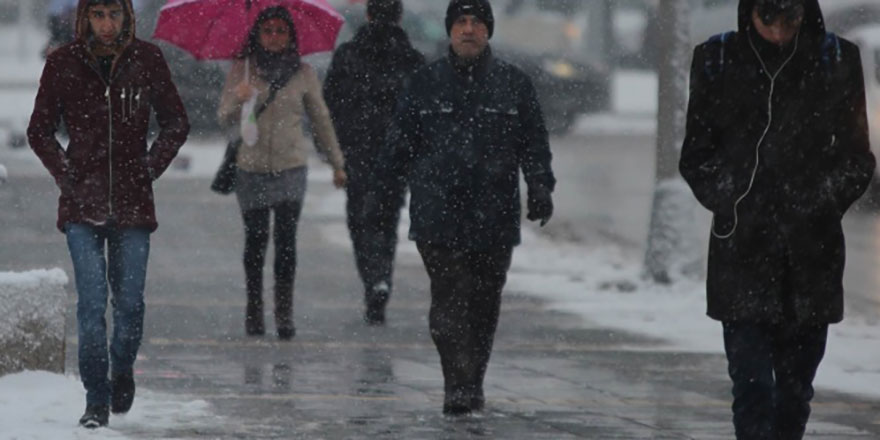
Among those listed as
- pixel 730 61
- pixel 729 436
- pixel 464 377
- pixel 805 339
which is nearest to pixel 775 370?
pixel 805 339

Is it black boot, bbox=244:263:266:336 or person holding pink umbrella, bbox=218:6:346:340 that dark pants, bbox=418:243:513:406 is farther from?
black boot, bbox=244:263:266:336

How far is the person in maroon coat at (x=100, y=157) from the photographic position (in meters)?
7.80

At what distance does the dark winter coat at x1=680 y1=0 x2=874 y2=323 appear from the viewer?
6488mm

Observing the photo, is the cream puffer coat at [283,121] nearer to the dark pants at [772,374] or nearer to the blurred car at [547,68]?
the dark pants at [772,374]

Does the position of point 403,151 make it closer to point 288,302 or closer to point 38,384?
point 38,384

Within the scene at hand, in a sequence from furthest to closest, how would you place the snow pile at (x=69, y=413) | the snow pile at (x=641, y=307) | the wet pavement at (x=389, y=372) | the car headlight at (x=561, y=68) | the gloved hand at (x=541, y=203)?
the car headlight at (x=561, y=68) < the snow pile at (x=641, y=307) < the gloved hand at (x=541, y=203) < the wet pavement at (x=389, y=372) < the snow pile at (x=69, y=413)

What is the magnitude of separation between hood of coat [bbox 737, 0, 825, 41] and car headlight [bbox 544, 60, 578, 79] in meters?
23.5

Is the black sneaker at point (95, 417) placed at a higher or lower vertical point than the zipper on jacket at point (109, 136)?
lower

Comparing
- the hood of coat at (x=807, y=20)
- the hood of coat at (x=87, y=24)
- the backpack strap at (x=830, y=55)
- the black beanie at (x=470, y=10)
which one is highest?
the hood of coat at (x=807, y=20)

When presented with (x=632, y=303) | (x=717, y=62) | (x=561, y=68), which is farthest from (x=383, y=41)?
(x=561, y=68)

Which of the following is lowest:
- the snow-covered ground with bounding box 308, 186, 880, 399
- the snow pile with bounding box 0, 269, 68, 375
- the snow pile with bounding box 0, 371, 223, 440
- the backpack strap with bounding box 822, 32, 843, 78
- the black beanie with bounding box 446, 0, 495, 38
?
the snow-covered ground with bounding box 308, 186, 880, 399

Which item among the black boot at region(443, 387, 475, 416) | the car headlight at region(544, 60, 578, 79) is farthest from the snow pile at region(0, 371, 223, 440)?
the car headlight at region(544, 60, 578, 79)

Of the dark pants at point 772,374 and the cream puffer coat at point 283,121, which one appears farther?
the cream puffer coat at point 283,121

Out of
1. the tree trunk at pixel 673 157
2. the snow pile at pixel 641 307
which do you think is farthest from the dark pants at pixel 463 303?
the tree trunk at pixel 673 157
